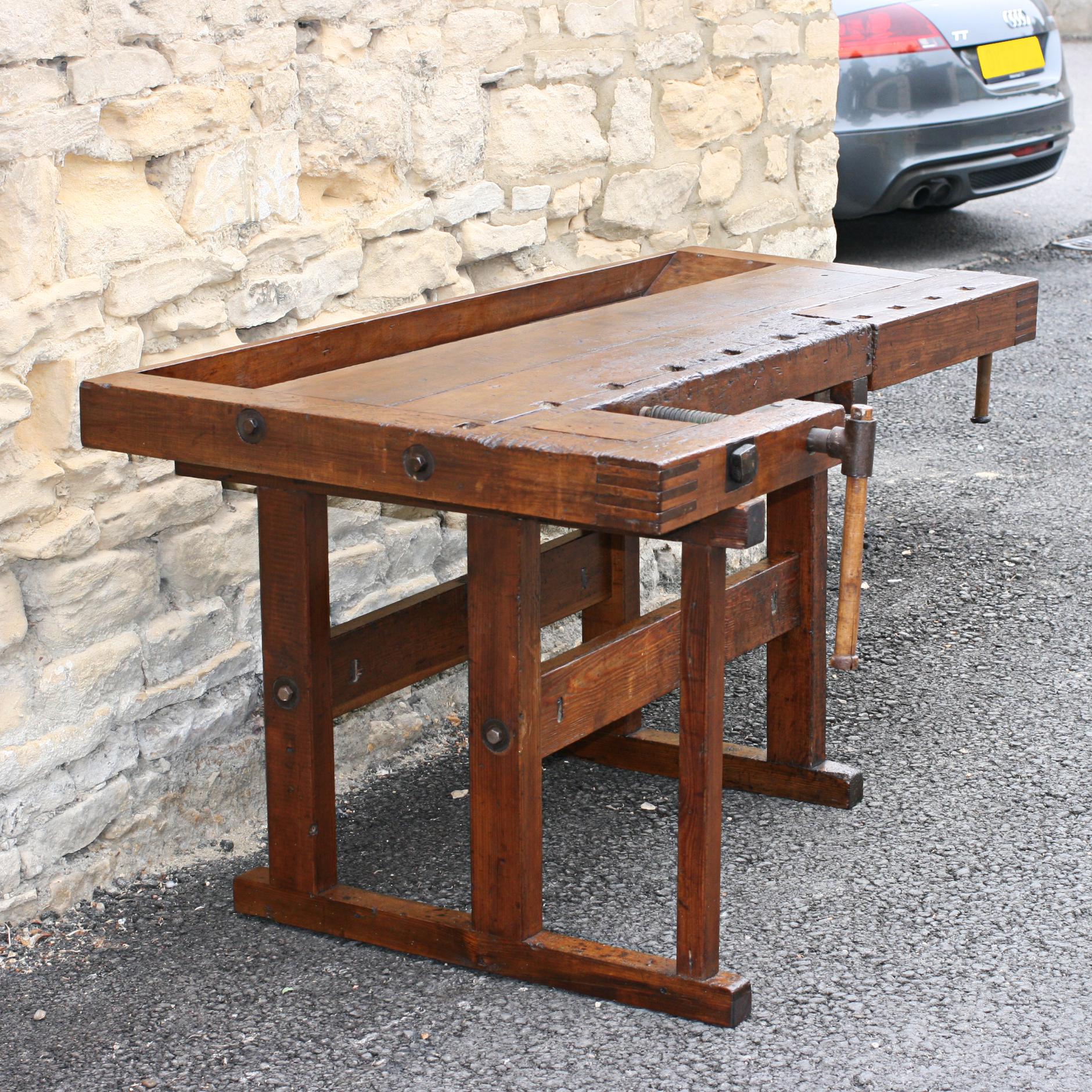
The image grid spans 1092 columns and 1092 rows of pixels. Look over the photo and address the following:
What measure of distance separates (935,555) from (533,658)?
2442 mm

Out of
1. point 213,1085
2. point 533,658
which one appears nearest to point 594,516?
point 533,658

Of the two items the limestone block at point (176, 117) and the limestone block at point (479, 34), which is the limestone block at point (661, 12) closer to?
the limestone block at point (479, 34)

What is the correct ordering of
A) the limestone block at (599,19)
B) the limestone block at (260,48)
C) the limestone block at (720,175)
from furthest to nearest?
1. the limestone block at (720,175)
2. the limestone block at (599,19)
3. the limestone block at (260,48)

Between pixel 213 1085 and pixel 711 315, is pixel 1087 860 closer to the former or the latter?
pixel 711 315

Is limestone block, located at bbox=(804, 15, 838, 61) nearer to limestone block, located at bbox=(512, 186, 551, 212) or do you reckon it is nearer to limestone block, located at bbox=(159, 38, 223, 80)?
limestone block, located at bbox=(512, 186, 551, 212)

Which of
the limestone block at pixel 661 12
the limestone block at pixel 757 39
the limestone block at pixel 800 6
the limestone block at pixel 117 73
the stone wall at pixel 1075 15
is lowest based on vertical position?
the limestone block at pixel 117 73

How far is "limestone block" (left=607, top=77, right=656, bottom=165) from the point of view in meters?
3.75

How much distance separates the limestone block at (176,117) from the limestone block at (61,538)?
24.0 inches

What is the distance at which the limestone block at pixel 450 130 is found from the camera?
3.25m

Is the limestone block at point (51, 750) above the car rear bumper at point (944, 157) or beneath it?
beneath

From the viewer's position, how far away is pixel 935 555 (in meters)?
4.61

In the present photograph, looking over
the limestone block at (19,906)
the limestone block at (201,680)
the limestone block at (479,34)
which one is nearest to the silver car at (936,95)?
the limestone block at (479,34)

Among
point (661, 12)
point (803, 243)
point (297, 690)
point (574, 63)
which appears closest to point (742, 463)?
point (297, 690)

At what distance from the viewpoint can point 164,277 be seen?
276 cm
